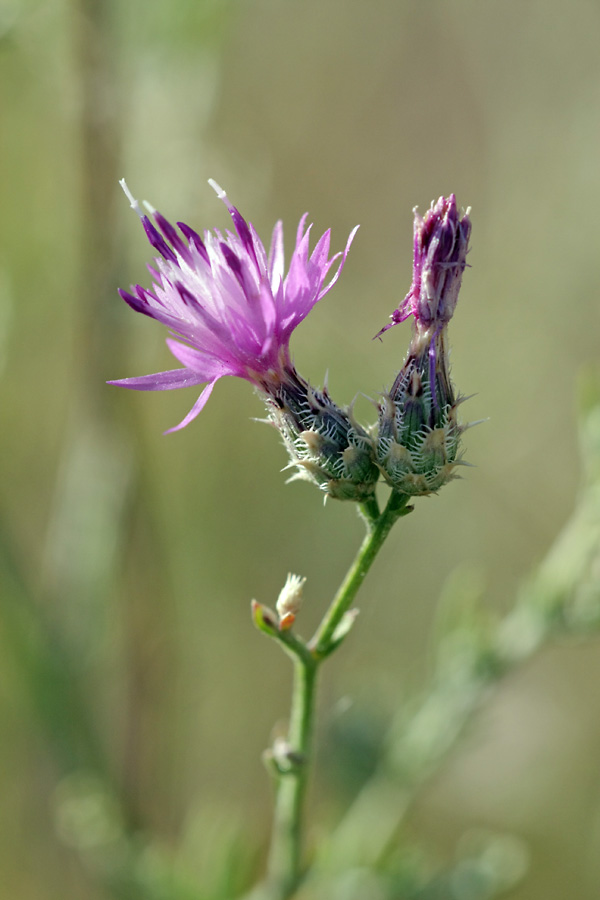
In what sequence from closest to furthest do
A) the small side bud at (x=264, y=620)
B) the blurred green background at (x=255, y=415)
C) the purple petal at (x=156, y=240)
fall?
the small side bud at (x=264, y=620) → the purple petal at (x=156, y=240) → the blurred green background at (x=255, y=415)

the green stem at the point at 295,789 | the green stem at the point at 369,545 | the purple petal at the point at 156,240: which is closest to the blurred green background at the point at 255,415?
the green stem at the point at 295,789

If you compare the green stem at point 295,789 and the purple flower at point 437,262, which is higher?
the purple flower at point 437,262

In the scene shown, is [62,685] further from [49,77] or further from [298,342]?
[49,77]

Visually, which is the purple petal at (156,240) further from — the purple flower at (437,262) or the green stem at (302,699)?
the green stem at (302,699)

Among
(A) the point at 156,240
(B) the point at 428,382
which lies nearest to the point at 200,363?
(A) the point at 156,240

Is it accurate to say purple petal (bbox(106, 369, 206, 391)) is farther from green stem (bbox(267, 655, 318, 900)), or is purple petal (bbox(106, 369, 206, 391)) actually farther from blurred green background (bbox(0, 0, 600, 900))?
blurred green background (bbox(0, 0, 600, 900))

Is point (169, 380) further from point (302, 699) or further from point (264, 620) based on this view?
point (302, 699)
